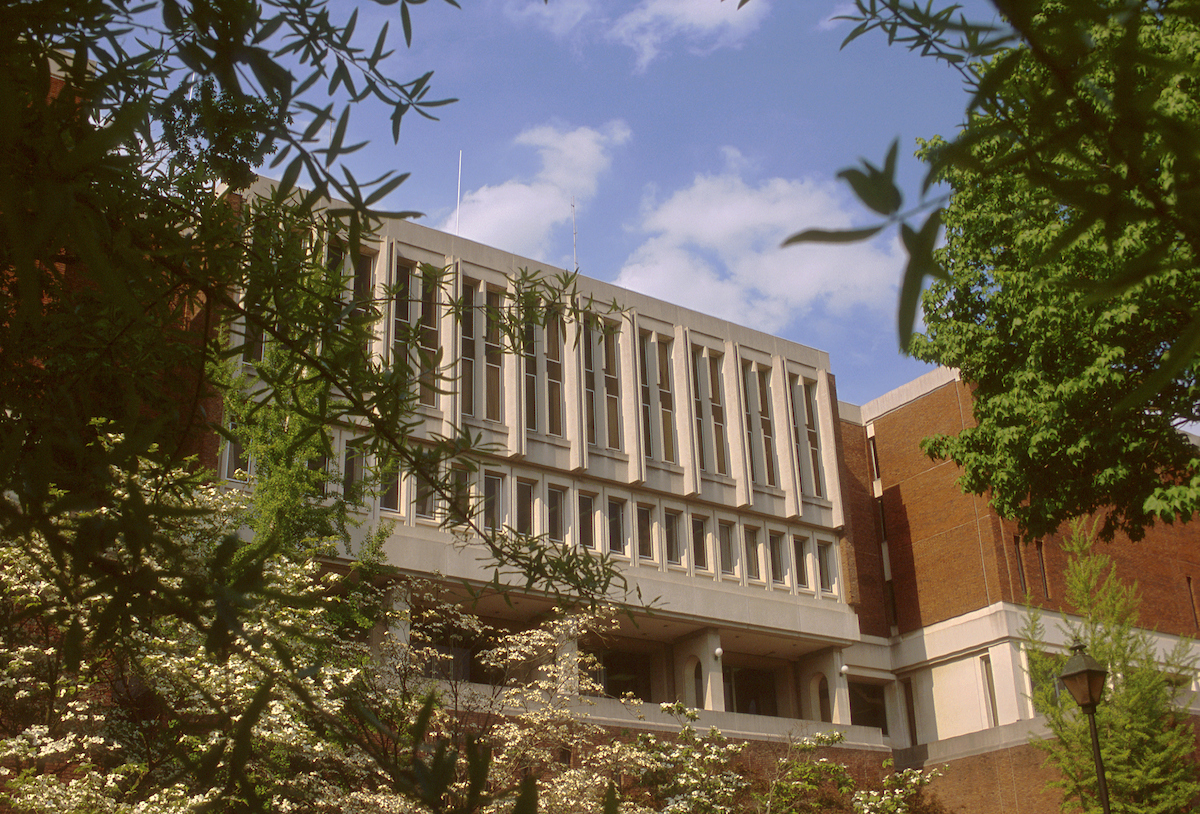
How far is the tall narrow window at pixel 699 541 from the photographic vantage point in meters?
26.9

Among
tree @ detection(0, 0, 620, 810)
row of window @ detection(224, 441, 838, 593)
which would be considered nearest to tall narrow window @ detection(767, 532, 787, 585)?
row of window @ detection(224, 441, 838, 593)

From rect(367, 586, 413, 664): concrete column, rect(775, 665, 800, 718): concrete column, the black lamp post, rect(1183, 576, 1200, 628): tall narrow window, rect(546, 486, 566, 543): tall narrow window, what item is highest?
rect(546, 486, 566, 543): tall narrow window

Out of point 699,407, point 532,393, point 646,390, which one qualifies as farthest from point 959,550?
point 532,393

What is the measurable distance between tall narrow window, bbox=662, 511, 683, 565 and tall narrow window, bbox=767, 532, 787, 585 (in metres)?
2.92

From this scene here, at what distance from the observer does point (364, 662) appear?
14.0 m

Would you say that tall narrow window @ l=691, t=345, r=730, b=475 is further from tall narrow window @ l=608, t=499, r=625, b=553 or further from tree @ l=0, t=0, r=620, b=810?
tree @ l=0, t=0, r=620, b=810

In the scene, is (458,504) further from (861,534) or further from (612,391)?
(861,534)

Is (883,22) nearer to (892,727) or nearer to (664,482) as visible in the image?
(664,482)

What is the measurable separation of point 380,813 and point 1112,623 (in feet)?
52.3

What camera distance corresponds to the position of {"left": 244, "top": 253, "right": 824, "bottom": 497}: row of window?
78.7ft

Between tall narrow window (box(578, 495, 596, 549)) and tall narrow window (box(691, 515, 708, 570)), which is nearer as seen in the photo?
tall narrow window (box(578, 495, 596, 549))

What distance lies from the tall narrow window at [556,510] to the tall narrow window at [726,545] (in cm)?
470

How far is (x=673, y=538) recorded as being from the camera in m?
26.8

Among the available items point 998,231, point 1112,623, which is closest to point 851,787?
point 1112,623
